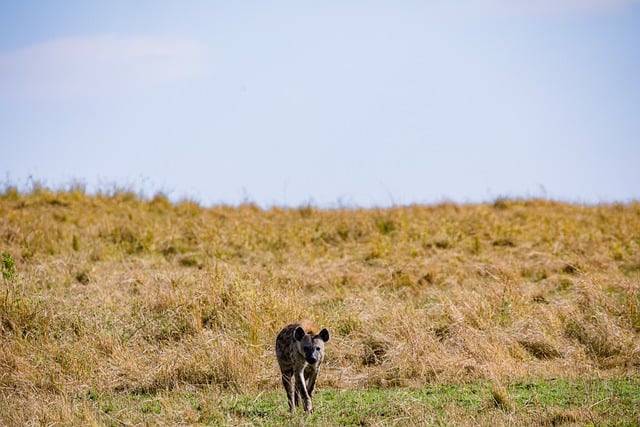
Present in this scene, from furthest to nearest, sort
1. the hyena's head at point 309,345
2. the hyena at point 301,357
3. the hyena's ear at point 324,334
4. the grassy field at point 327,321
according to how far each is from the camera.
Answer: the grassy field at point 327,321 → the hyena's ear at point 324,334 → the hyena at point 301,357 → the hyena's head at point 309,345

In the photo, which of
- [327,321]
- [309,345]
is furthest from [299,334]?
[327,321]

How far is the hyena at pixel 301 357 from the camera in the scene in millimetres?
9094

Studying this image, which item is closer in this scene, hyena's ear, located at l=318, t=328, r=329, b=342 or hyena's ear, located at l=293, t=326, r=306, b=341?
hyena's ear, located at l=293, t=326, r=306, b=341

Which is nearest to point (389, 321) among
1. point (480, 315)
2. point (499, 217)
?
point (480, 315)

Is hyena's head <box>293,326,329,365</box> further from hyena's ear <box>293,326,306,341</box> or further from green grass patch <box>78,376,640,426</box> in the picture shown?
green grass patch <box>78,376,640,426</box>

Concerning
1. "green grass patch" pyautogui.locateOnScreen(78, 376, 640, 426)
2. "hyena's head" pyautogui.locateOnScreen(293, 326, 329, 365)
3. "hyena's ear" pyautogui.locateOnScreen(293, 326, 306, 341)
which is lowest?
"green grass patch" pyautogui.locateOnScreen(78, 376, 640, 426)

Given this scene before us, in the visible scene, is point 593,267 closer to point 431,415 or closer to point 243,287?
point 243,287

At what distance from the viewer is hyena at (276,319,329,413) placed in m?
9.09

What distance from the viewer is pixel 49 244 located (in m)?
19.3

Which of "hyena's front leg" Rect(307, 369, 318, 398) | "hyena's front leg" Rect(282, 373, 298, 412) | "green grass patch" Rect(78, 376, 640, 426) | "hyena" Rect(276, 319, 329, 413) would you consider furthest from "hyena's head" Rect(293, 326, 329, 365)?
"green grass patch" Rect(78, 376, 640, 426)

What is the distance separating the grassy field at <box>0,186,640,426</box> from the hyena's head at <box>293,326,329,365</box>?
0.68 metres

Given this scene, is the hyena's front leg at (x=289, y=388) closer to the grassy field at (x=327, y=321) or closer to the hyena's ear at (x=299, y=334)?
the grassy field at (x=327, y=321)

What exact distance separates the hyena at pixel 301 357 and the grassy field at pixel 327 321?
299mm

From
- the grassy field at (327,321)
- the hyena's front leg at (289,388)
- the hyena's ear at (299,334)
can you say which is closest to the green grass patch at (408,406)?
the grassy field at (327,321)
